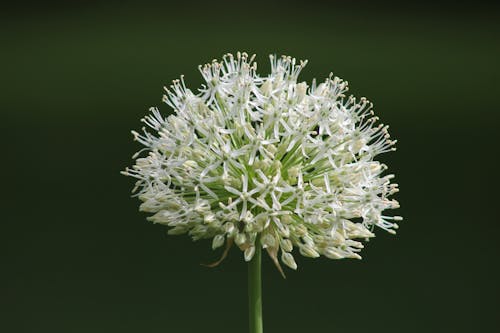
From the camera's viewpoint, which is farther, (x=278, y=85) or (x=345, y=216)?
(x=278, y=85)

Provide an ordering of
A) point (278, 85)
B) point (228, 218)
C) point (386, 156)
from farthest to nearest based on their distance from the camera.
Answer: point (386, 156)
point (278, 85)
point (228, 218)

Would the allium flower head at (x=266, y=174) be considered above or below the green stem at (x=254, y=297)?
above

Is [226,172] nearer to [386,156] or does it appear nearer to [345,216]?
[345,216]

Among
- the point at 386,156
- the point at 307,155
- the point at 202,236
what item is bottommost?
the point at 202,236

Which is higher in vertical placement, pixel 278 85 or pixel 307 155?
pixel 278 85

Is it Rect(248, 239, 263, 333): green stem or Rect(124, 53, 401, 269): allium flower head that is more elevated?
Rect(124, 53, 401, 269): allium flower head

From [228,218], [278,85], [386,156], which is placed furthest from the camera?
[386,156]

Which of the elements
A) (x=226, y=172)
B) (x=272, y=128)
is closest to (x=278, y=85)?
(x=272, y=128)

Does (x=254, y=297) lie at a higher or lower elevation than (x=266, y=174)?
lower
